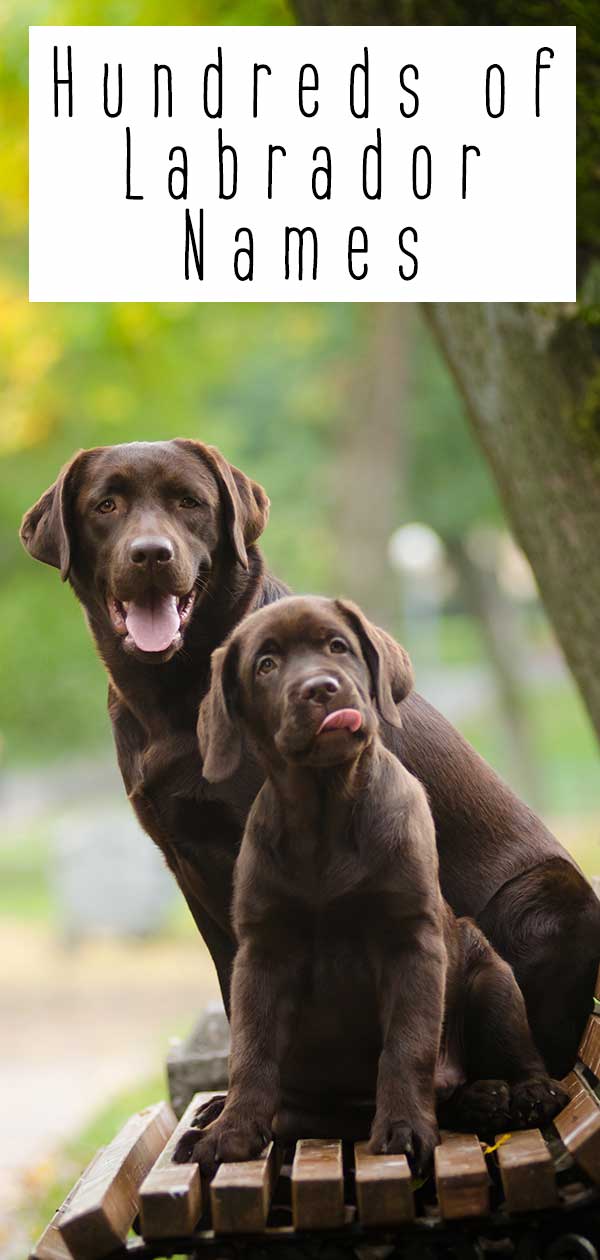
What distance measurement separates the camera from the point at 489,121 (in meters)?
3.72

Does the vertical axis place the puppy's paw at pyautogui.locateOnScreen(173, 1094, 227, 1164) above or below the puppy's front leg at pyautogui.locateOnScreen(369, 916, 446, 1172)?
below

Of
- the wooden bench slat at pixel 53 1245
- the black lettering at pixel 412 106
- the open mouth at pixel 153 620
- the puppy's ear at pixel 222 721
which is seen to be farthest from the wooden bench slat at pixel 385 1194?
the black lettering at pixel 412 106

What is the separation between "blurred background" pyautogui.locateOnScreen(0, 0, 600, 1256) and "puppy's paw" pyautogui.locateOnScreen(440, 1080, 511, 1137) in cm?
485

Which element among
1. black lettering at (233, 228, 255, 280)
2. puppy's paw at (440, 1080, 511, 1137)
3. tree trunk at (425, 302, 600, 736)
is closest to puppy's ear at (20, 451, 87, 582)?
black lettering at (233, 228, 255, 280)

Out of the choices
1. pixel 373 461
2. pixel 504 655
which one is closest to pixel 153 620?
pixel 373 461

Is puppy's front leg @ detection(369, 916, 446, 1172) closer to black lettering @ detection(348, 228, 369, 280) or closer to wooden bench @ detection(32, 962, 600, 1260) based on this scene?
wooden bench @ detection(32, 962, 600, 1260)

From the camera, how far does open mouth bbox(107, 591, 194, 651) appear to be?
3.13m

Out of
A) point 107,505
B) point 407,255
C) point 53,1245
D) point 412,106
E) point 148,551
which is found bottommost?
point 53,1245

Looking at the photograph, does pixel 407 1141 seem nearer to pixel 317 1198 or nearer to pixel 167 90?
pixel 317 1198

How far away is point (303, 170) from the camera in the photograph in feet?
12.4

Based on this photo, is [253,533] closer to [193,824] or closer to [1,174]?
[193,824]

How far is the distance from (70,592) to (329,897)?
13101mm

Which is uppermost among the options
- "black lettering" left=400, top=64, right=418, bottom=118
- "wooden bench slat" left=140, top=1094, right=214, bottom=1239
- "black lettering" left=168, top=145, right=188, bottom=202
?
"black lettering" left=400, top=64, right=418, bottom=118

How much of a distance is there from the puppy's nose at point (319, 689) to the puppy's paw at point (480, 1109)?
0.97 meters
